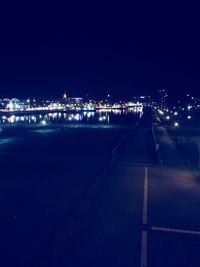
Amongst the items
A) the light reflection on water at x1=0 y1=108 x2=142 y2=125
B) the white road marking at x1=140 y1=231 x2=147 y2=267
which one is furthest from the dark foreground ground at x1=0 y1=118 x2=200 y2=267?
the light reflection on water at x1=0 y1=108 x2=142 y2=125

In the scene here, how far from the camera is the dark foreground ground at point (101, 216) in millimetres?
10328

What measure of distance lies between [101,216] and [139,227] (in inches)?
77.1

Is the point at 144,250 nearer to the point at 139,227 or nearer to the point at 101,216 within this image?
the point at 139,227

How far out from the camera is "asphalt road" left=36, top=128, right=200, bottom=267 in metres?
10.1

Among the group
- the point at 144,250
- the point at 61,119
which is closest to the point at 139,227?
the point at 144,250

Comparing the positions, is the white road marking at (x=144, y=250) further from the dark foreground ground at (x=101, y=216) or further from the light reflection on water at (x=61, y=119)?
the light reflection on water at (x=61, y=119)

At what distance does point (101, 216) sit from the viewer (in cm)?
1373

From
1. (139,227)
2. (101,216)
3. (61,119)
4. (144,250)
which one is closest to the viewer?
(144,250)

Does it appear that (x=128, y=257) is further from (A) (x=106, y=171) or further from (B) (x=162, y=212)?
(A) (x=106, y=171)

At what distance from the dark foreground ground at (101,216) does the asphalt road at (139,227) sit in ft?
0.11

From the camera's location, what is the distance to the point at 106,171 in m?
22.6

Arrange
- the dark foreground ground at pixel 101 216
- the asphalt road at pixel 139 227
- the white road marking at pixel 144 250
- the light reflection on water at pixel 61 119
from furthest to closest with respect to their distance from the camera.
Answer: the light reflection on water at pixel 61 119
the dark foreground ground at pixel 101 216
the asphalt road at pixel 139 227
the white road marking at pixel 144 250

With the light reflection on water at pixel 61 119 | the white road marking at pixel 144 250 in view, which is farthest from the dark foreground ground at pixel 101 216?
the light reflection on water at pixel 61 119

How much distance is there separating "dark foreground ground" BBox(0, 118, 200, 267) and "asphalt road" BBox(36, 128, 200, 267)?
3 cm
